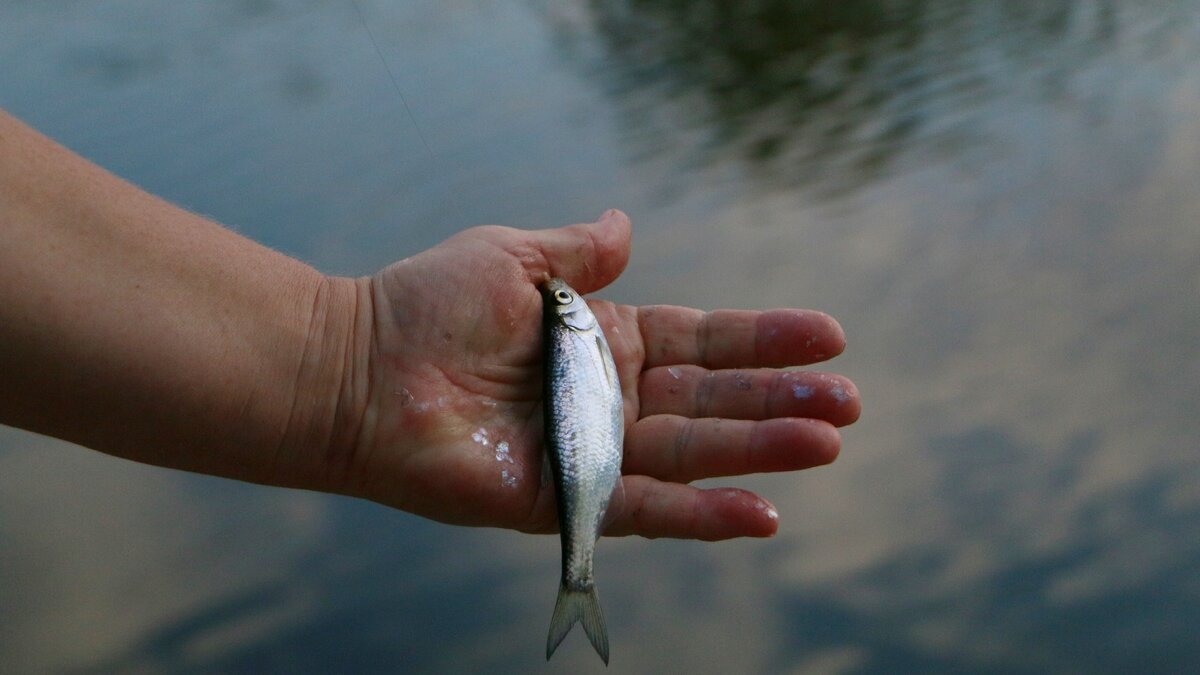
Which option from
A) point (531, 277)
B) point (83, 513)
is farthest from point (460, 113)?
point (531, 277)

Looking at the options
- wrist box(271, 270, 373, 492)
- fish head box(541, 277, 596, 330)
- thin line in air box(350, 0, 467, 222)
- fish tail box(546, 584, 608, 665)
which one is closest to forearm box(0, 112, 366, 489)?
wrist box(271, 270, 373, 492)

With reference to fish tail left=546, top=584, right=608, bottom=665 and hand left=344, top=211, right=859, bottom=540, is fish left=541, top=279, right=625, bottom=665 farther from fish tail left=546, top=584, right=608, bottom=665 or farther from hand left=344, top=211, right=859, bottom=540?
hand left=344, top=211, right=859, bottom=540

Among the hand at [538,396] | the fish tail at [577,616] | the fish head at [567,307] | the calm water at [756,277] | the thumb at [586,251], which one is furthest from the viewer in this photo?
Answer: the calm water at [756,277]

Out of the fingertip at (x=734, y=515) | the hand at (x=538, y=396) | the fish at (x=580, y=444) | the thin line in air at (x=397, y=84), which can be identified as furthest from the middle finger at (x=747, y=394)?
the thin line in air at (x=397, y=84)

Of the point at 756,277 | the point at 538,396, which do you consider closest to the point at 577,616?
the point at 538,396

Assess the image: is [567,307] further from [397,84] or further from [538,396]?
[397,84]

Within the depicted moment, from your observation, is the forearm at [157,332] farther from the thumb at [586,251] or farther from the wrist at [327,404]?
the thumb at [586,251]

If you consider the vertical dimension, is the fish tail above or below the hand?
below

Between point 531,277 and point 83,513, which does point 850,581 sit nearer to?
point 531,277
